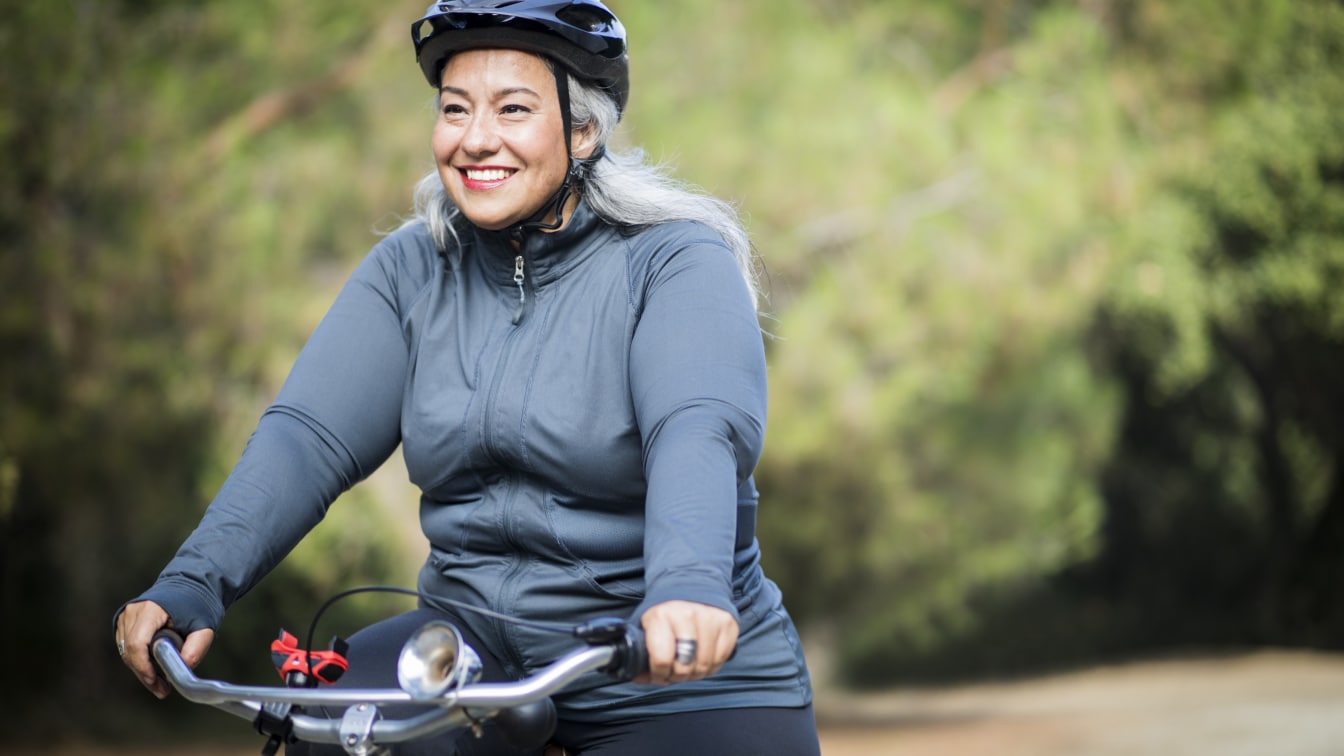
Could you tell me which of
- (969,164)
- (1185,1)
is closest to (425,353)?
(969,164)

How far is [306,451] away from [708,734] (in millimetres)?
688

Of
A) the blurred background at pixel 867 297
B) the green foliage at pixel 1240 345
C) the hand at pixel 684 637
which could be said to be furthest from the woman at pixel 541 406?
the green foliage at pixel 1240 345

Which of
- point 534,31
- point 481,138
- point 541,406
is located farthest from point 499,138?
point 541,406

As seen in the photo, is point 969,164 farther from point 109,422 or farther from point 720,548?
point 720,548

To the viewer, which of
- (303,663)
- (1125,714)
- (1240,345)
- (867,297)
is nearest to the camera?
(303,663)

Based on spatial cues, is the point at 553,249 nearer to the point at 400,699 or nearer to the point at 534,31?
the point at 534,31

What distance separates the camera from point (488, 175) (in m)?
2.02

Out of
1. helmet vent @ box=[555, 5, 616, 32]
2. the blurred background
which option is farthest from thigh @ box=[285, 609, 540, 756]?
the blurred background

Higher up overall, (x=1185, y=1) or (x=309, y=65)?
(x=1185, y=1)

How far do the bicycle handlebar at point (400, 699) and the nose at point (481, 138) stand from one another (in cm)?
77

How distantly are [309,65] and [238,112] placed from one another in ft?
1.53

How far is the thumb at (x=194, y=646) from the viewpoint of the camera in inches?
70.2

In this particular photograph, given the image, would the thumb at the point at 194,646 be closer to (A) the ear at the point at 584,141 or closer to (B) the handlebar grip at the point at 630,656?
(B) the handlebar grip at the point at 630,656

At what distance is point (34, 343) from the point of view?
6805mm
